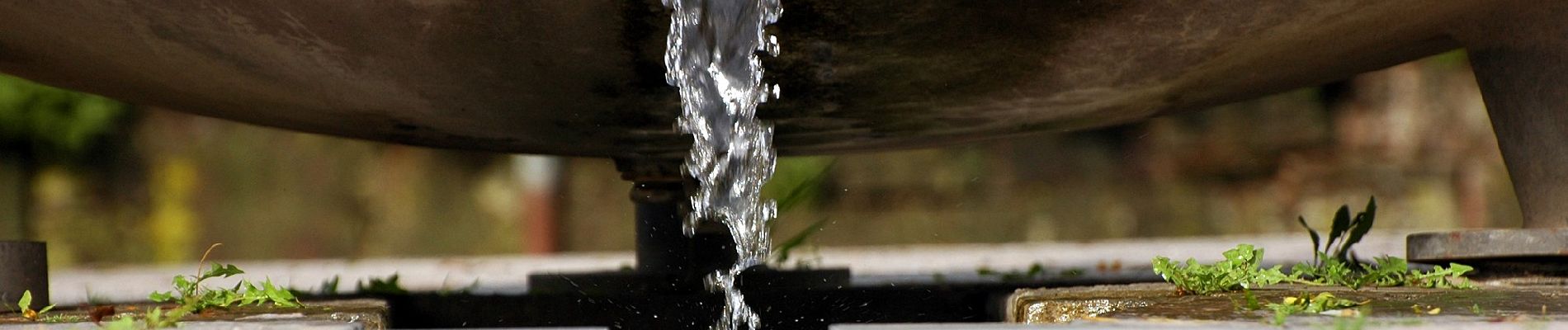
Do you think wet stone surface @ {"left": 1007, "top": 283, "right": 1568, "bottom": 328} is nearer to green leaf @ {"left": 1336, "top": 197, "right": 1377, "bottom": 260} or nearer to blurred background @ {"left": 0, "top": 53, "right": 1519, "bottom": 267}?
green leaf @ {"left": 1336, "top": 197, "right": 1377, "bottom": 260}

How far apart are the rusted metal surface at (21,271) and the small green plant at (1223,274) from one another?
1.47 meters

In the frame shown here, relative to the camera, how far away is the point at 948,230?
6109 millimetres

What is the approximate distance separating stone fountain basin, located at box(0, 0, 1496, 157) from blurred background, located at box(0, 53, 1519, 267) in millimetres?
3557

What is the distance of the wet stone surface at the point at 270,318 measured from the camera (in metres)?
1.34

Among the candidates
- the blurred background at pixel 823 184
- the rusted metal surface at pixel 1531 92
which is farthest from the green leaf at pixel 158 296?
the blurred background at pixel 823 184

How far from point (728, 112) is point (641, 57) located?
18cm

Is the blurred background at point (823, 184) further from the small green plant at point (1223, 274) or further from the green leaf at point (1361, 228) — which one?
the small green plant at point (1223, 274)

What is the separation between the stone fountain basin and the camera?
1.65 m

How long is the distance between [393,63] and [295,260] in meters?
4.83

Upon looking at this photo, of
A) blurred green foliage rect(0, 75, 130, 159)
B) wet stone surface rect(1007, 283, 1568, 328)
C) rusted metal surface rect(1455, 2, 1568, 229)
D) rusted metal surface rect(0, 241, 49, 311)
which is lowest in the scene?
wet stone surface rect(1007, 283, 1568, 328)

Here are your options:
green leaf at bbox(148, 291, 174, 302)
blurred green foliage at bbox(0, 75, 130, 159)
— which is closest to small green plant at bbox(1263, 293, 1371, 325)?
green leaf at bbox(148, 291, 174, 302)

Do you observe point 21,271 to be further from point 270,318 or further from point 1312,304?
point 1312,304

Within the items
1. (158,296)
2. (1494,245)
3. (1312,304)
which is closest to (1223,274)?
(1312,304)

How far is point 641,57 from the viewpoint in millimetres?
1743
